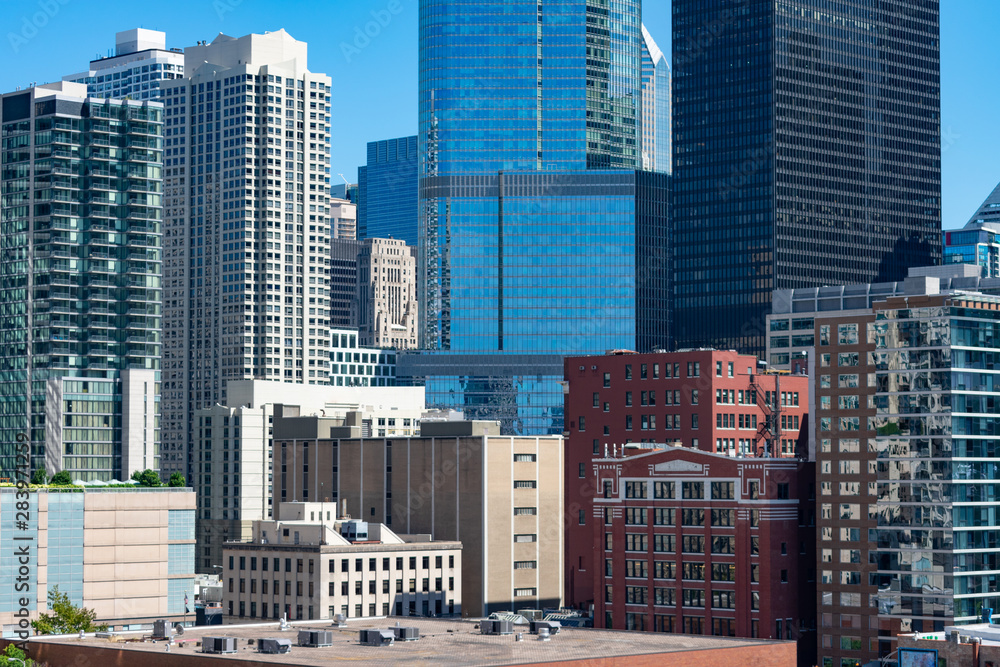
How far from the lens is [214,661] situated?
508ft

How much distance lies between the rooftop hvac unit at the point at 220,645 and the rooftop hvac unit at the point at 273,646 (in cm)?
276

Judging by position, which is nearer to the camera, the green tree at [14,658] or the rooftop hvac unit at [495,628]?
the green tree at [14,658]

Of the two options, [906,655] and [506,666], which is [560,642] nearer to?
[506,666]

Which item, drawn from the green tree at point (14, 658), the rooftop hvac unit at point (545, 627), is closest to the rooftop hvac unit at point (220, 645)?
the green tree at point (14, 658)

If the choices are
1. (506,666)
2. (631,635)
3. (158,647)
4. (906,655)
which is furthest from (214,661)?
(906,655)

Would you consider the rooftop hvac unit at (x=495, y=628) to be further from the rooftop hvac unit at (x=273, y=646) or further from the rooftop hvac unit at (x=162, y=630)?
the rooftop hvac unit at (x=162, y=630)

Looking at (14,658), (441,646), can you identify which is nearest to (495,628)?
(441,646)

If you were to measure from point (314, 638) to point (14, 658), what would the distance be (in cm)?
2817

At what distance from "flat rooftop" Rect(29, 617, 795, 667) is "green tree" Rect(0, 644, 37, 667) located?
3.69 meters

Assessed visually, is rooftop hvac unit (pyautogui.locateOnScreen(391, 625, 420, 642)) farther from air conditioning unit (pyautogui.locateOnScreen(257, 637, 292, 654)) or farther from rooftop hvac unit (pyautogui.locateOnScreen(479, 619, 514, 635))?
air conditioning unit (pyautogui.locateOnScreen(257, 637, 292, 654))

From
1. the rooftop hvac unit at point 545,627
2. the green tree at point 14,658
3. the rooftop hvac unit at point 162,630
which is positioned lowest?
the green tree at point 14,658

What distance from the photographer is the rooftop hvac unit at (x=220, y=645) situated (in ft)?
521

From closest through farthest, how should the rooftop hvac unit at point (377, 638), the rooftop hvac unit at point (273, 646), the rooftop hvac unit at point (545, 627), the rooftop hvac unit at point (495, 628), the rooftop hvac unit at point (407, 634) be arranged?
1. the rooftop hvac unit at point (273, 646)
2. the rooftop hvac unit at point (377, 638)
3. the rooftop hvac unit at point (407, 634)
4. the rooftop hvac unit at point (545, 627)
5. the rooftop hvac unit at point (495, 628)

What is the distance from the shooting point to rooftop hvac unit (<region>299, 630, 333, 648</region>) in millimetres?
165750
